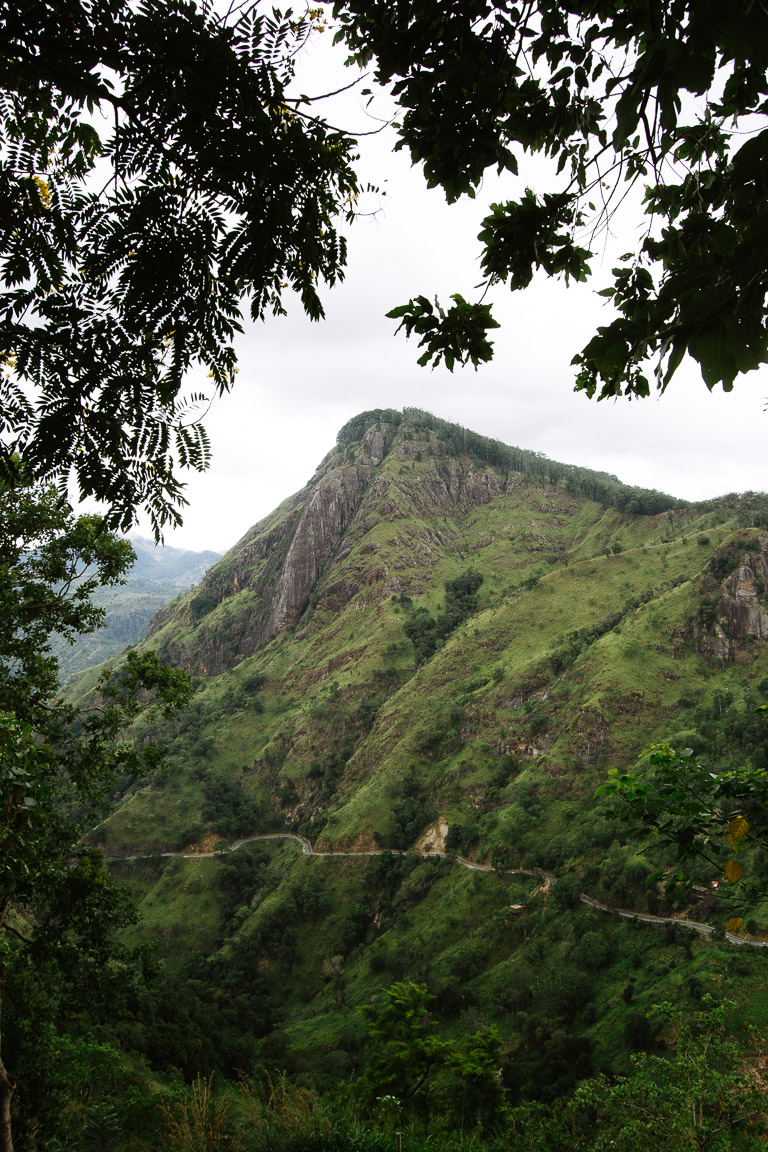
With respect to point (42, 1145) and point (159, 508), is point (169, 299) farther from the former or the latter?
point (42, 1145)

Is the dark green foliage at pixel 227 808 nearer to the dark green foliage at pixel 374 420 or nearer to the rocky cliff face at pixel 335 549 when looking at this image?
the rocky cliff face at pixel 335 549

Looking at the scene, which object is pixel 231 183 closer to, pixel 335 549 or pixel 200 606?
pixel 335 549

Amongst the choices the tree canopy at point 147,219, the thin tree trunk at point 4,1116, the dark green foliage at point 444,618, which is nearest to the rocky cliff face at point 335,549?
the dark green foliage at point 444,618

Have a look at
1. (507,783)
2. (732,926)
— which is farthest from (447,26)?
(507,783)

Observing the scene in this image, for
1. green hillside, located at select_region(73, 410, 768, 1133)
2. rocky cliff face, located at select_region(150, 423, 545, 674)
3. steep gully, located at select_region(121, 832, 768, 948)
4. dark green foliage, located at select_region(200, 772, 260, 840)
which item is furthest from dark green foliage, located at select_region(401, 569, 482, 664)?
dark green foliage, located at select_region(200, 772, 260, 840)

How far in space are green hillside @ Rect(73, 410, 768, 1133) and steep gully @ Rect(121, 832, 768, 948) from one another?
0.53 m

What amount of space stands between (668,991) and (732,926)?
161ft

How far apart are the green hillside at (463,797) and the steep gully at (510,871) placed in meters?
0.53

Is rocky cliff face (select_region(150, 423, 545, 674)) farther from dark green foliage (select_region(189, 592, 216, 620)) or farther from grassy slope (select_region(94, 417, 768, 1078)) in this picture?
grassy slope (select_region(94, 417, 768, 1078))

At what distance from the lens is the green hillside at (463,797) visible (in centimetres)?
4528

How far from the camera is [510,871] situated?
60.0 metres

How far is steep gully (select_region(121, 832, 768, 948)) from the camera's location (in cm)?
4728

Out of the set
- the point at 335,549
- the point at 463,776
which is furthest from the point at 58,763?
the point at 335,549

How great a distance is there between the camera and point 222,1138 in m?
8.34
